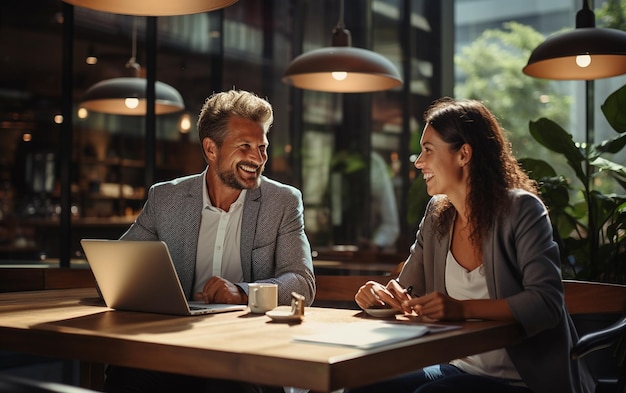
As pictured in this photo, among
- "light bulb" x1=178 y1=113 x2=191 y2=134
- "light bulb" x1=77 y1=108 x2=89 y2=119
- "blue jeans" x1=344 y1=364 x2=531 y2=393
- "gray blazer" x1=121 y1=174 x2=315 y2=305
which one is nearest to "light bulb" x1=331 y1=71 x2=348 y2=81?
"gray blazer" x1=121 y1=174 x2=315 y2=305

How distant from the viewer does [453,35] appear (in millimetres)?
8102

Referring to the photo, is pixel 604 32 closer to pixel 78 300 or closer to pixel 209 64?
pixel 78 300

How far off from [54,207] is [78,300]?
5.21 meters

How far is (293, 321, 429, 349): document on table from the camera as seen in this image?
168 centimetres

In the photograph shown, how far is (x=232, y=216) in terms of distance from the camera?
3.07 metres

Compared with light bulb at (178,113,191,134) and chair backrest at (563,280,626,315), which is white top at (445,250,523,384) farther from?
light bulb at (178,113,191,134)

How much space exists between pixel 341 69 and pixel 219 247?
Answer: 131 cm

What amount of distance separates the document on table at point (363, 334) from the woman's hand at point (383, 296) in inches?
9.8

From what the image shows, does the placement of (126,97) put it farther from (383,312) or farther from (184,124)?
(383,312)

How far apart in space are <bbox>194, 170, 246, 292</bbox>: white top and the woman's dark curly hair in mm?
820

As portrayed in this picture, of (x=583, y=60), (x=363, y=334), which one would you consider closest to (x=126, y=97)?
(x=583, y=60)

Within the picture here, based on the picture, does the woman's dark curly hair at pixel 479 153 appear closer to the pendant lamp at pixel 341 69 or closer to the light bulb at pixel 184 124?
the pendant lamp at pixel 341 69

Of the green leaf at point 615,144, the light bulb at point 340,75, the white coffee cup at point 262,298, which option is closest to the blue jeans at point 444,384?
the white coffee cup at point 262,298

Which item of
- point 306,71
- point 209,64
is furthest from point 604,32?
point 209,64
